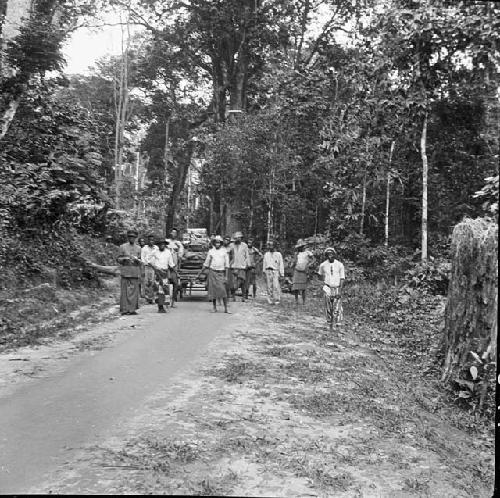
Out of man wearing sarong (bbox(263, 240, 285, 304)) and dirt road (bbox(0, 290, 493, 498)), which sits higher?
man wearing sarong (bbox(263, 240, 285, 304))

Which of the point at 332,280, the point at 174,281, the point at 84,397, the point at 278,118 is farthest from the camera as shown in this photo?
the point at 278,118

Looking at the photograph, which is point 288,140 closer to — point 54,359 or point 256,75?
point 256,75

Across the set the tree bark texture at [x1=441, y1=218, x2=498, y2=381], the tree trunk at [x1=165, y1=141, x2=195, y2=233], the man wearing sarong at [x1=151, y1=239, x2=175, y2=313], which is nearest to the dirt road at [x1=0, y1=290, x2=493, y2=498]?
the tree bark texture at [x1=441, y1=218, x2=498, y2=381]

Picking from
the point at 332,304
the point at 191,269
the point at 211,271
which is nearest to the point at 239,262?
the point at 191,269

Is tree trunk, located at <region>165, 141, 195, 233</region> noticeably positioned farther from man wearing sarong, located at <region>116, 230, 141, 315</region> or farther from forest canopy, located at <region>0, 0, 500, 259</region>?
man wearing sarong, located at <region>116, 230, 141, 315</region>

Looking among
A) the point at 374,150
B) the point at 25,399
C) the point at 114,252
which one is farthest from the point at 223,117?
the point at 25,399

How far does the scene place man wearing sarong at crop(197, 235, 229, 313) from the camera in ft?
39.6

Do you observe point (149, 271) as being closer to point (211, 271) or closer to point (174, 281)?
point (174, 281)

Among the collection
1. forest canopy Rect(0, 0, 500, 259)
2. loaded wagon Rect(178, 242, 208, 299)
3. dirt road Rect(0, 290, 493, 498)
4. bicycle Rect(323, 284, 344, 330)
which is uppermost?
forest canopy Rect(0, 0, 500, 259)

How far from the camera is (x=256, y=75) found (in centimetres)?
2619

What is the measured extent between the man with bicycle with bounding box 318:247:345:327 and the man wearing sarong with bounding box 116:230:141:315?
3.85 m

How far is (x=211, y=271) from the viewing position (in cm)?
1216

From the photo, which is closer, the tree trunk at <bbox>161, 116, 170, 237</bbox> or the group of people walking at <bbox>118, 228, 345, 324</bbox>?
the group of people walking at <bbox>118, 228, 345, 324</bbox>

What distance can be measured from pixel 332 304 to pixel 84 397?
6264mm
